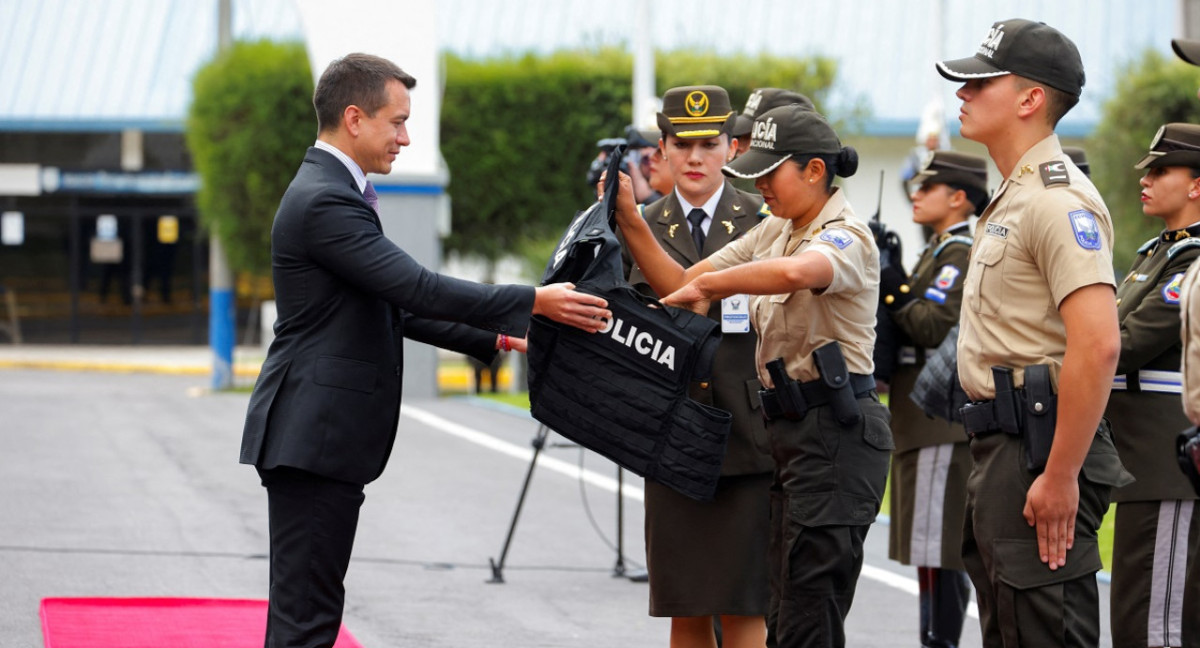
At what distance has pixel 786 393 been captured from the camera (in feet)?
15.3

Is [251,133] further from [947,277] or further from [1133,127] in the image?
[947,277]

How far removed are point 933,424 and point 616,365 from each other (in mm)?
2305

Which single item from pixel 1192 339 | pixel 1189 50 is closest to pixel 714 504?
pixel 1192 339

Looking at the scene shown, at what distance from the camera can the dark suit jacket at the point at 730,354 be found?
5.20 m

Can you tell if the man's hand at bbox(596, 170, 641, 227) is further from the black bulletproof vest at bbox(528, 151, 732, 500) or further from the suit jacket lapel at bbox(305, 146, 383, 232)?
the suit jacket lapel at bbox(305, 146, 383, 232)

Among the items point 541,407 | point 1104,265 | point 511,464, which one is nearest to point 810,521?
point 541,407

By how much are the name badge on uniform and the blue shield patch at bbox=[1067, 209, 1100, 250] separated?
5.14ft

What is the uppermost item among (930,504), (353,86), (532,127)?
(353,86)

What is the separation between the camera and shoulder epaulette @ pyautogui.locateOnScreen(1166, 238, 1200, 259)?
513 cm

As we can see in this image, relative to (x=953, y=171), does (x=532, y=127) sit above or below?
below

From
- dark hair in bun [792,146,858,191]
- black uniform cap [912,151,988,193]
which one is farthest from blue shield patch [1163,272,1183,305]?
black uniform cap [912,151,988,193]

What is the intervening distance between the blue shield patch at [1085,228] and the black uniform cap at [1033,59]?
375mm

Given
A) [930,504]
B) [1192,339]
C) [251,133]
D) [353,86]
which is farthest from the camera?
[251,133]

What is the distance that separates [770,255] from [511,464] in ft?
25.9
